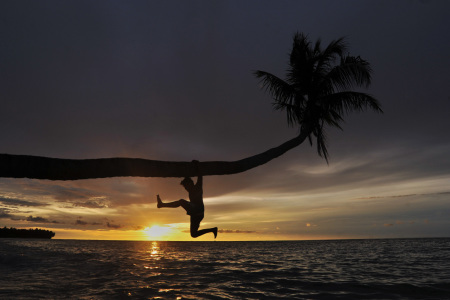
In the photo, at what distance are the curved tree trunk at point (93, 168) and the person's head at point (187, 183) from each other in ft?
1.97

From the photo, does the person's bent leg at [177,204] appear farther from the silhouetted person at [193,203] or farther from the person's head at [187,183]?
the person's head at [187,183]

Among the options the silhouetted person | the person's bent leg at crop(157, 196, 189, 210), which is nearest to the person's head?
the silhouetted person

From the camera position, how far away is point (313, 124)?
39.1 feet

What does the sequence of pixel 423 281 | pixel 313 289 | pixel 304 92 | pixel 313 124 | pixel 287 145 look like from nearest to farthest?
pixel 287 145, pixel 313 124, pixel 313 289, pixel 304 92, pixel 423 281

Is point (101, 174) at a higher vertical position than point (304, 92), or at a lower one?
lower

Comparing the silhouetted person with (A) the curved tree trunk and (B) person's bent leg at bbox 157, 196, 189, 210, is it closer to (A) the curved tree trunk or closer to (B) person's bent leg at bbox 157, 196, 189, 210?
(B) person's bent leg at bbox 157, 196, 189, 210

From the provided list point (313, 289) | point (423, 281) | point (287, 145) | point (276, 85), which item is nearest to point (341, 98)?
point (276, 85)

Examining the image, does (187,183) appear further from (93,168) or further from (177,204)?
(93,168)

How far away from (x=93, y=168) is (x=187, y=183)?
1963mm

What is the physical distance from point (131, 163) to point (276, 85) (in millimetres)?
11313

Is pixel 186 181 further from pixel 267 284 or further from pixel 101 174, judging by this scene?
pixel 267 284

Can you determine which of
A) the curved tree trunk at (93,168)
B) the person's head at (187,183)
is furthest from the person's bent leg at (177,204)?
the curved tree trunk at (93,168)

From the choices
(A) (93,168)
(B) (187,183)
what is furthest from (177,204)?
(A) (93,168)

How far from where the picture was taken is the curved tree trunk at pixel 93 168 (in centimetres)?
345
